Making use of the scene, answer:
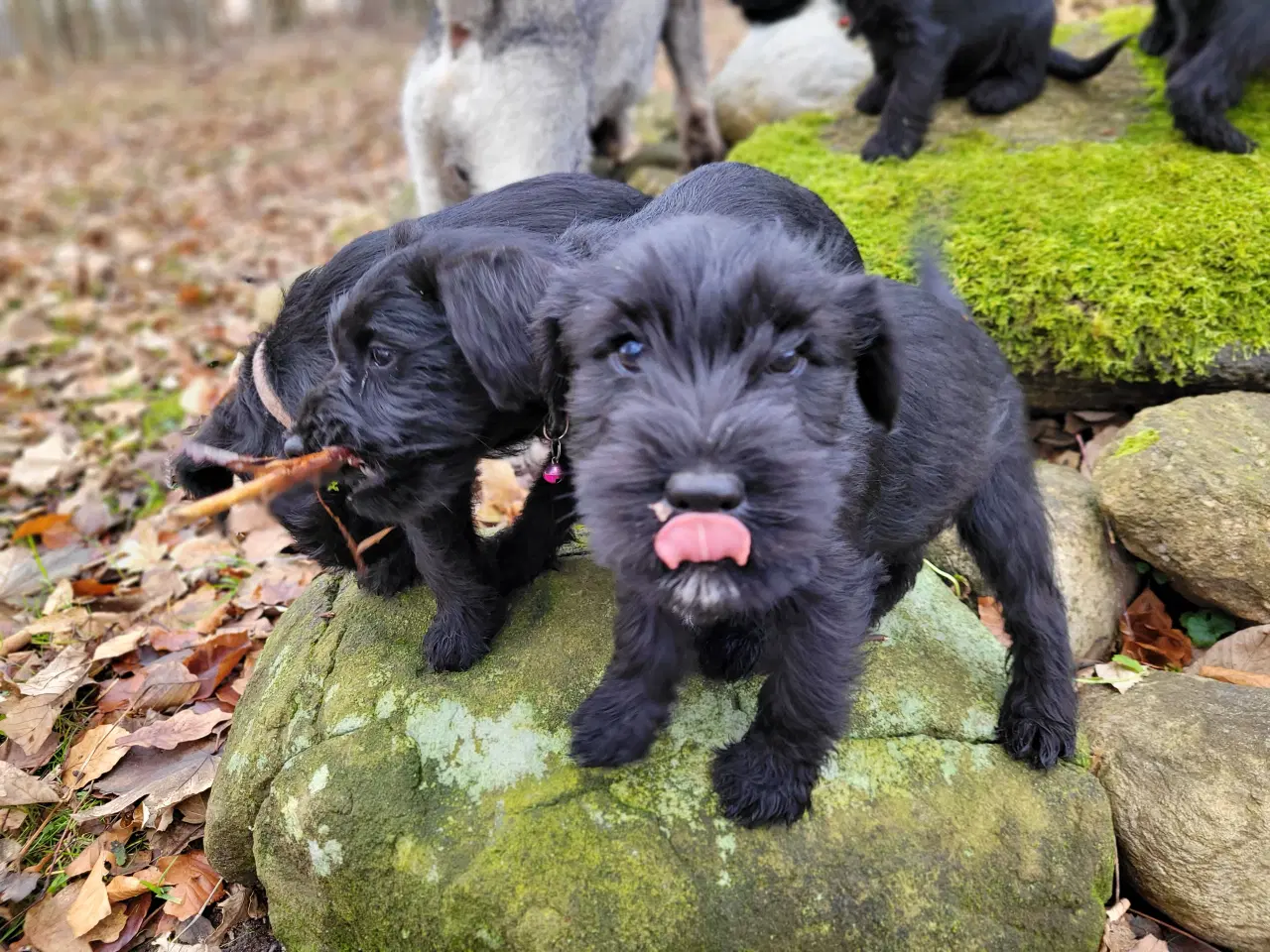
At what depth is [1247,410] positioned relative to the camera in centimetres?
361

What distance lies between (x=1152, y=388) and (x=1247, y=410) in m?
0.54

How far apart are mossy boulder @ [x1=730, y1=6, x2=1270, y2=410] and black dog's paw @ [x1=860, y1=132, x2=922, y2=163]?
0.07 meters

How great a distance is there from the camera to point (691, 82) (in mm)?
Answer: 7062

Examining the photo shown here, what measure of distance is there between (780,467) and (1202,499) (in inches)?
92.7

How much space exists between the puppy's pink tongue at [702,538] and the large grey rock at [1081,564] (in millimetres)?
2035

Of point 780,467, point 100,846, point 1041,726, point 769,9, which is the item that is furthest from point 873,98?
point 100,846

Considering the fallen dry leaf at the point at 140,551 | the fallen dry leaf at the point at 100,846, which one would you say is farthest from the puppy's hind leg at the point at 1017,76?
the fallen dry leaf at the point at 100,846

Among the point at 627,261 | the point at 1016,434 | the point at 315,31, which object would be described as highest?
the point at 627,261

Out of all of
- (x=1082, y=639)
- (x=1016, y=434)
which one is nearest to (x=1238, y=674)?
(x=1082, y=639)

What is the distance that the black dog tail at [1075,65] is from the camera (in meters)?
5.53

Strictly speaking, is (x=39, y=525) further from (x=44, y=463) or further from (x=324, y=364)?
(x=324, y=364)

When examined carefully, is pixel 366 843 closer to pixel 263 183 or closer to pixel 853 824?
pixel 853 824

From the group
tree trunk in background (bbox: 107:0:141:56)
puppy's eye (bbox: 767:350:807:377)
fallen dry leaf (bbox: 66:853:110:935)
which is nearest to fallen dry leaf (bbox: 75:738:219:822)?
fallen dry leaf (bbox: 66:853:110:935)

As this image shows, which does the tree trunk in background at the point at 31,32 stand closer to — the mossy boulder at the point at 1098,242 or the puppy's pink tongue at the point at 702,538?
the mossy boulder at the point at 1098,242
